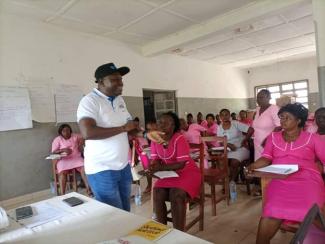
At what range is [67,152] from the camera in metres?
3.92

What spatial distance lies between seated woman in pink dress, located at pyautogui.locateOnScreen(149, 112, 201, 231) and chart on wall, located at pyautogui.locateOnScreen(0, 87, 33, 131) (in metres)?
2.53

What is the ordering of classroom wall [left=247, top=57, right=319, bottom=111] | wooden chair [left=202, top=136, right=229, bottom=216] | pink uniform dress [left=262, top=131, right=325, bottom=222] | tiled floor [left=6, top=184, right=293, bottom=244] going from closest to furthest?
1. pink uniform dress [left=262, top=131, right=325, bottom=222]
2. tiled floor [left=6, top=184, right=293, bottom=244]
3. wooden chair [left=202, top=136, right=229, bottom=216]
4. classroom wall [left=247, top=57, right=319, bottom=111]

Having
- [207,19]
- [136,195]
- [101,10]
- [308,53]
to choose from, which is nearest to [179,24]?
[207,19]

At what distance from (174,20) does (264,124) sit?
2371 millimetres

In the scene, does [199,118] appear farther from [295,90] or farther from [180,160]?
[180,160]

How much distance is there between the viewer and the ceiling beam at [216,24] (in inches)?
153

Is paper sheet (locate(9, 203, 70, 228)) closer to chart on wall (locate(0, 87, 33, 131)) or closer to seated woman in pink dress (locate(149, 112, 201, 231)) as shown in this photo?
seated woman in pink dress (locate(149, 112, 201, 231))

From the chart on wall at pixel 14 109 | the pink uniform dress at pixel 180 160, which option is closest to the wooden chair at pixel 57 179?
the chart on wall at pixel 14 109

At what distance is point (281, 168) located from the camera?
1821 mm

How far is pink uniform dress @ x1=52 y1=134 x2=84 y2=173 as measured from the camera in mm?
4008

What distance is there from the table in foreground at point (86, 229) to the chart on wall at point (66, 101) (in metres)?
3.44

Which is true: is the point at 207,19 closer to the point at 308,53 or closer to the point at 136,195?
the point at 136,195

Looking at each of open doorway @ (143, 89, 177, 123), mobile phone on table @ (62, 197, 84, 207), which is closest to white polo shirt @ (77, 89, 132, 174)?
mobile phone on table @ (62, 197, 84, 207)

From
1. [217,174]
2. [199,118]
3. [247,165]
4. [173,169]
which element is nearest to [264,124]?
[247,165]
